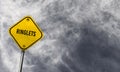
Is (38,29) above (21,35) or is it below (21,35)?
above

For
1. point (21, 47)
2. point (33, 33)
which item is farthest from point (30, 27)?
point (21, 47)

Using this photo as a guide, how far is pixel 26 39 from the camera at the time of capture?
768 cm

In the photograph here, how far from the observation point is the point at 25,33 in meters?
7.56

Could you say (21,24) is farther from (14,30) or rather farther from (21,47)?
(21,47)

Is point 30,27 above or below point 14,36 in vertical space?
above

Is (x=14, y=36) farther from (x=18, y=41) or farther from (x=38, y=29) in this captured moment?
(x=38, y=29)

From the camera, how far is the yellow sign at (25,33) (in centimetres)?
755

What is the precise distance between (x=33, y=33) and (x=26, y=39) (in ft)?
0.89

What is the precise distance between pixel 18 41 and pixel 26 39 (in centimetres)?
26

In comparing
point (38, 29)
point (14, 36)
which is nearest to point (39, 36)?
point (38, 29)

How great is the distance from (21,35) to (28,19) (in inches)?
24.0

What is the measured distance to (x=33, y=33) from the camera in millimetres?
7699

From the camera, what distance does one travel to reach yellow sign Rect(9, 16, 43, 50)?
7555 millimetres

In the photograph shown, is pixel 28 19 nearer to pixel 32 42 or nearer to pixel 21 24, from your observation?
pixel 21 24
